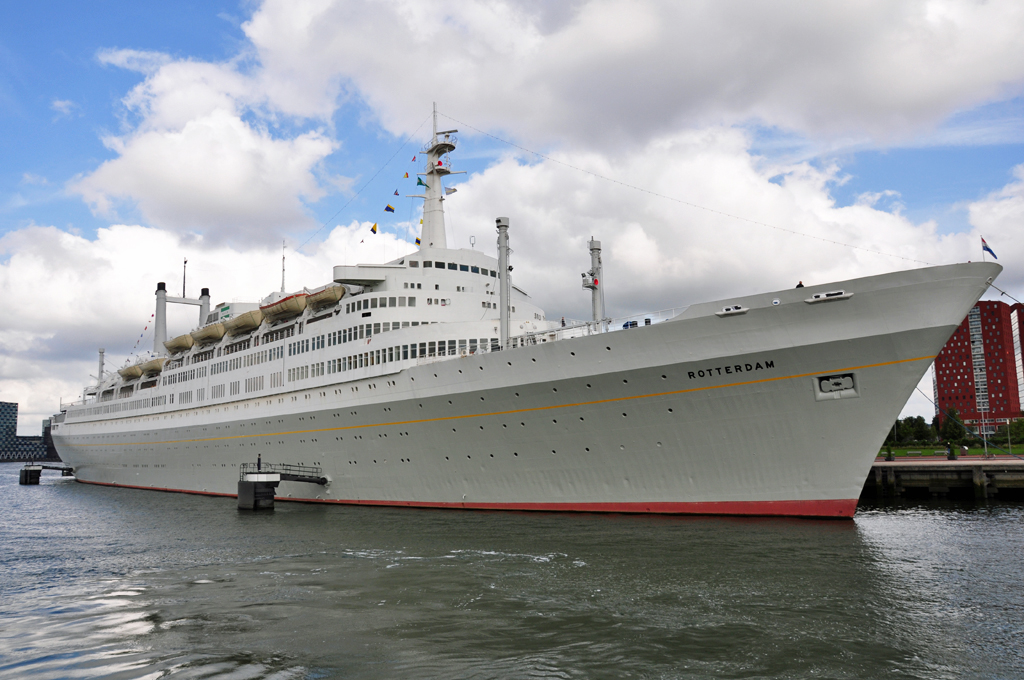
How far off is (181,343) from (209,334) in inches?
185

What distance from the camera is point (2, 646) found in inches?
363

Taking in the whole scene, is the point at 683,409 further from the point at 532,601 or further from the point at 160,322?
the point at 160,322

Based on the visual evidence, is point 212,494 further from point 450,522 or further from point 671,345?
point 671,345

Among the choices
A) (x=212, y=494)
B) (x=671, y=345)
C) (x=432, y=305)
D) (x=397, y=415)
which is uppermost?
(x=432, y=305)

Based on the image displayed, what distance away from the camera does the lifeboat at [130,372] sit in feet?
148

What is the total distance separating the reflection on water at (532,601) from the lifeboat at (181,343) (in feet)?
72.2

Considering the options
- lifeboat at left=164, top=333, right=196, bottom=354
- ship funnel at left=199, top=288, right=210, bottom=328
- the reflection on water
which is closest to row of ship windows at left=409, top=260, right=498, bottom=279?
the reflection on water

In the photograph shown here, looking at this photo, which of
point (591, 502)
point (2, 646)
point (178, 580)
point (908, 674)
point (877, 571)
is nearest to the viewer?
point (908, 674)

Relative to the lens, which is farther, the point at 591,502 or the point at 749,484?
the point at 591,502

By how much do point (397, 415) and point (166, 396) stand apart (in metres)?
24.5

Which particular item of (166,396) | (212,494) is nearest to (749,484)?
(212,494)

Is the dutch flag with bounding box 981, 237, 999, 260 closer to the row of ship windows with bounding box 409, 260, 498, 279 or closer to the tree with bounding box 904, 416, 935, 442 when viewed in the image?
the row of ship windows with bounding box 409, 260, 498, 279

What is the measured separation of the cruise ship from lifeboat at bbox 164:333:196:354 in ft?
36.1

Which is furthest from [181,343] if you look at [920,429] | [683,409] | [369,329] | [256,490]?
[920,429]
